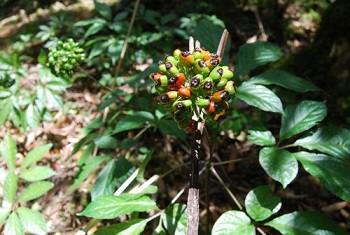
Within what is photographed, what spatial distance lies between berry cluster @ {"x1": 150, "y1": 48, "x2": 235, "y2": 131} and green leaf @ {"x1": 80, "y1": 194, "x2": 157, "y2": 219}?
0.36 metres

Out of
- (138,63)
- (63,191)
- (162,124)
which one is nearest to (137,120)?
(162,124)

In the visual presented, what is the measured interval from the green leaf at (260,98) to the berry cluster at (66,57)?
87 centimetres

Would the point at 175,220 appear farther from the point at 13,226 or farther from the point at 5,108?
the point at 5,108

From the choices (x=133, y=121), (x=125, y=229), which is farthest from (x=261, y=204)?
(x=133, y=121)

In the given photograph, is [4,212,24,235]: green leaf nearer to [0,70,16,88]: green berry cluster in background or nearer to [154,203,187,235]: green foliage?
[154,203,187,235]: green foliage

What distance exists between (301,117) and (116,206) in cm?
82

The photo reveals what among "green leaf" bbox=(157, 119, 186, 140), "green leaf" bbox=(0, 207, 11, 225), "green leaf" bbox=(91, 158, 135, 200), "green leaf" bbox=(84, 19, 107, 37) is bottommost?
"green leaf" bbox=(91, 158, 135, 200)

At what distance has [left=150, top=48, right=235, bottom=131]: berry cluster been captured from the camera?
4.39 ft

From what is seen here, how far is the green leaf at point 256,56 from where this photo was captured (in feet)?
6.57

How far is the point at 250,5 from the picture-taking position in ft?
13.9

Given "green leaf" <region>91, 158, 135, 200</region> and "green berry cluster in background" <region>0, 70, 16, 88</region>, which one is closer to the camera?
"green leaf" <region>91, 158, 135, 200</region>

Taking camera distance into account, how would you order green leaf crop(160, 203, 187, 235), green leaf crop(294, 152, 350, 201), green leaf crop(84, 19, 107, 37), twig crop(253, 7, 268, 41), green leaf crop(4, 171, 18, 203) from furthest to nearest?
twig crop(253, 7, 268, 41)
green leaf crop(84, 19, 107, 37)
green leaf crop(4, 171, 18, 203)
green leaf crop(160, 203, 187, 235)
green leaf crop(294, 152, 350, 201)

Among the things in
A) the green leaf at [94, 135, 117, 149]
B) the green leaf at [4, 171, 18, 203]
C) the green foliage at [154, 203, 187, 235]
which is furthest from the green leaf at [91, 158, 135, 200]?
the green foliage at [154, 203, 187, 235]

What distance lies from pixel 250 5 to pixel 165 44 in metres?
1.28
